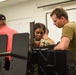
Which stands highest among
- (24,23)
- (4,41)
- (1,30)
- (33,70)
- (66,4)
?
(66,4)

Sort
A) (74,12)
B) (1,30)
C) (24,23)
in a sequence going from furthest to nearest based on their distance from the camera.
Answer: (24,23) < (74,12) < (1,30)

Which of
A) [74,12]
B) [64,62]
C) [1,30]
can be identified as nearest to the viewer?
[64,62]

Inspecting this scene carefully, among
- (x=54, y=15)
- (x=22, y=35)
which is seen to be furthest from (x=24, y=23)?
(x=22, y=35)

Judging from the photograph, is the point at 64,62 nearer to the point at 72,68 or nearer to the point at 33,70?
the point at 72,68

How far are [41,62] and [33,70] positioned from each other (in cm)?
9

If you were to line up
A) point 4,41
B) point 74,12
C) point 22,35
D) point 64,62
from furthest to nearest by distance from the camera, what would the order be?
point 74,12 → point 4,41 → point 22,35 → point 64,62

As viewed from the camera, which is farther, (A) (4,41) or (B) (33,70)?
(A) (4,41)

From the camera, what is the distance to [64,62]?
4.50 ft

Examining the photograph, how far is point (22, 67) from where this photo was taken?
1.44 metres

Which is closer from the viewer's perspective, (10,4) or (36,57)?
(36,57)

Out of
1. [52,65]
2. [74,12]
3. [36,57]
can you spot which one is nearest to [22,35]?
[36,57]

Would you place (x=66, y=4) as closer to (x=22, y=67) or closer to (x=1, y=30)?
(x=1, y=30)

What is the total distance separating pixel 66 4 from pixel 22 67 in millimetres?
3232

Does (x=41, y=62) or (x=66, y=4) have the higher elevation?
(x=66, y=4)
